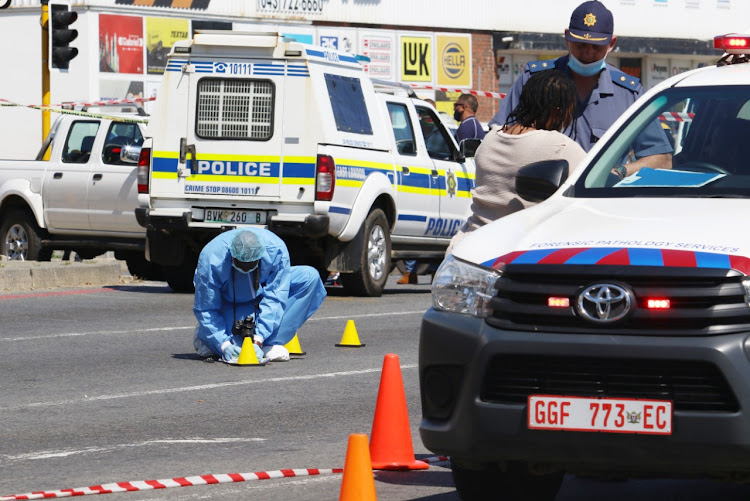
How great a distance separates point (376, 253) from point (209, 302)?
20.5ft

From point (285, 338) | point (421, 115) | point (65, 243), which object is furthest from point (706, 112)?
point (65, 243)

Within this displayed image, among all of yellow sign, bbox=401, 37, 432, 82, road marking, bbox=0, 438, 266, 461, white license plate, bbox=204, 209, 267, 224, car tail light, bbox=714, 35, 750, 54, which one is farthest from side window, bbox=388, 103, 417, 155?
yellow sign, bbox=401, 37, 432, 82

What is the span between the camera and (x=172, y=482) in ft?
22.4

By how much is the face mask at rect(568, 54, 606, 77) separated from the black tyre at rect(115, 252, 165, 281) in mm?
12448

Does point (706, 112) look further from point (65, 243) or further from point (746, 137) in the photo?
point (65, 243)

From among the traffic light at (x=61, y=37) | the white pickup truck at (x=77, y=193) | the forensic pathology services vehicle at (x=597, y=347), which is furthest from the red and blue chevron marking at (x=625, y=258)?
the traffic light at (x=61, y=37)

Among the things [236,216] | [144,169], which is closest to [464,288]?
[236,216]

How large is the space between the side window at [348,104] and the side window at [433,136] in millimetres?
1192

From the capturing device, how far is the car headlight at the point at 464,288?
541 centimetres

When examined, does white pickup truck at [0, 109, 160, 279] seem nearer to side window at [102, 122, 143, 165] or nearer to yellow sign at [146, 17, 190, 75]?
side window at [102, 122, 143, 165]

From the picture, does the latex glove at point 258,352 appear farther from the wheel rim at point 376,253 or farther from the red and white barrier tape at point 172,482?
the wheel rim at point 376,253

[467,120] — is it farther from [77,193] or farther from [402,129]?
[77,193]

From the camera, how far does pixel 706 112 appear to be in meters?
6.69

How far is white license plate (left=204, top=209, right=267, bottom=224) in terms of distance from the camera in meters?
16.3
